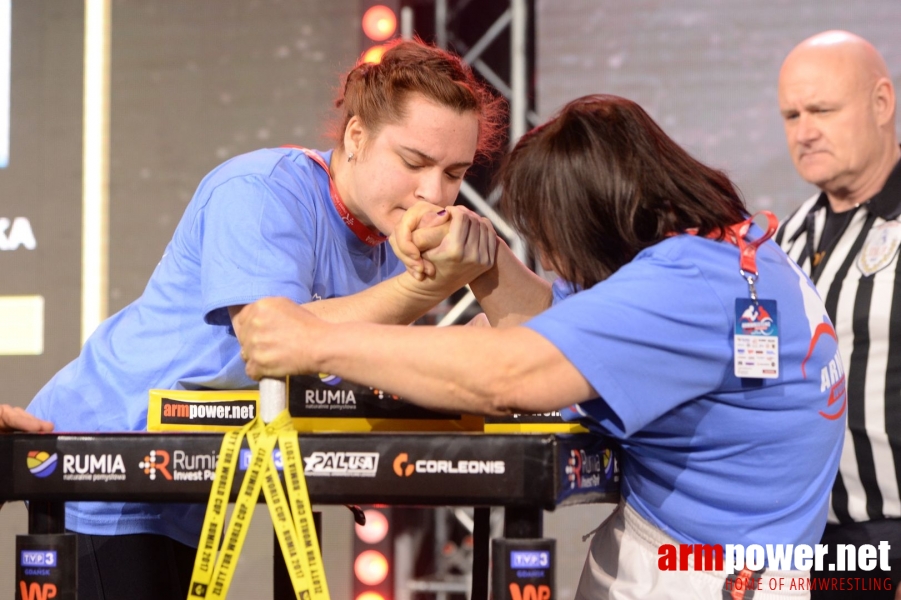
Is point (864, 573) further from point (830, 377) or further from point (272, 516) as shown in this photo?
point (272, 516)

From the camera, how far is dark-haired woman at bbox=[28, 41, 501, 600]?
1373 mm

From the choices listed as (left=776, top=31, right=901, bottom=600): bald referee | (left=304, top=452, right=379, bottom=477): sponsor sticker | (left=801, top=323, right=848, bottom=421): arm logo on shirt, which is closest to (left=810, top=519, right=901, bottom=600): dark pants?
(left=776, top=31, right=901, bottom=600): bald referee

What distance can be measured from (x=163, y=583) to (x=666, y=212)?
1.01m

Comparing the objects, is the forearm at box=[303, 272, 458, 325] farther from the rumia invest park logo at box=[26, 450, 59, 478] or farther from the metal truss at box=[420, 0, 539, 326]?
the metal truss at box=[420, 0, 539, 326]

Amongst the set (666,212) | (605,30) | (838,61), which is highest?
(605,30)

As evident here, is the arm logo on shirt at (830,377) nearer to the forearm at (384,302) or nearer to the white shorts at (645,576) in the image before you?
the white shorts at (645,576)

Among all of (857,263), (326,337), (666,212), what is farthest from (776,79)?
(326,337)

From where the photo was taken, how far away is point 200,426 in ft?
4.15

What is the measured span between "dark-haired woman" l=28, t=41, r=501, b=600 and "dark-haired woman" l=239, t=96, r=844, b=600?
0.22 m

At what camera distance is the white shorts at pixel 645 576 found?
1.11 metres

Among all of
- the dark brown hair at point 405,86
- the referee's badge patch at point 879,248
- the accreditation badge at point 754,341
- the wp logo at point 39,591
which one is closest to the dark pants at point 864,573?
the referee's badge patch at point 879,248

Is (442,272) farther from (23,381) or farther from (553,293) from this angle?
(23,381)

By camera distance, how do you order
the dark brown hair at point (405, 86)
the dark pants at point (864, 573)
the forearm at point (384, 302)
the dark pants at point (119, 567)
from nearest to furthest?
1. the forearm at point (384, 302)
2. the dark pants at point (119, 567)
3. the dark brown hair at point (405, 86)
4. the dark pants at point (864, 573)

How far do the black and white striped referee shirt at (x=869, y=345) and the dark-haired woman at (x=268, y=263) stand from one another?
106 cm
